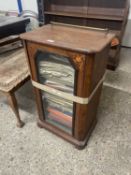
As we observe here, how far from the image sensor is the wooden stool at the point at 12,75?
43.4 inches

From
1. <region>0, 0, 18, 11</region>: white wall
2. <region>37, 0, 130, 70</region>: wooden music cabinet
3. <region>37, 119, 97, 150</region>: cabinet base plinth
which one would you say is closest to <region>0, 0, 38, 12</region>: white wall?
<region>0, 0, 18, 11</region>: white wall

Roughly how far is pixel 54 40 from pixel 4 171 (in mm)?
957

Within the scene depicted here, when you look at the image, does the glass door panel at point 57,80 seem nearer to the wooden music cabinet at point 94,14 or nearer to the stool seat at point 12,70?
the stool seat at point 12,70

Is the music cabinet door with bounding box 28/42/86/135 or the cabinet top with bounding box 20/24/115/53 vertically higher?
the cabinet top with bounding box 20/24/115/53

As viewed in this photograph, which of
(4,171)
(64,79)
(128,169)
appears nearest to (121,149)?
(128,169)

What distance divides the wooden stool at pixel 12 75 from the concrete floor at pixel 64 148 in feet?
0.51

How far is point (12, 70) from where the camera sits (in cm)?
121

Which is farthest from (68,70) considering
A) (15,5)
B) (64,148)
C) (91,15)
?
(15,5)

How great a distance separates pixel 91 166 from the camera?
3.48 ft

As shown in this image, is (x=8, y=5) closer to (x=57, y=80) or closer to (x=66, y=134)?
(x=57, y=80)

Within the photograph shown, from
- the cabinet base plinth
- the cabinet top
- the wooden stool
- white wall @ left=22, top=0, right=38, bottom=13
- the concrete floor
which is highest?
the cabinet top

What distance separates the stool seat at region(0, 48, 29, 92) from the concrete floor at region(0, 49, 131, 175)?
447mm

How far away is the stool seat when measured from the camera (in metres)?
1.10

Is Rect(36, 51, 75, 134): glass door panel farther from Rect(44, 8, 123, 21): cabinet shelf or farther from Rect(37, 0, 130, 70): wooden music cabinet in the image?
Rect(44, 8, 123, 21): cabinet shelf
